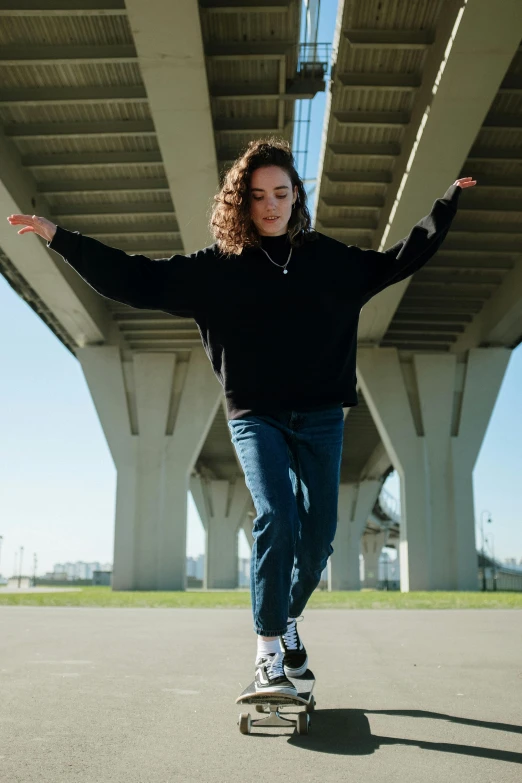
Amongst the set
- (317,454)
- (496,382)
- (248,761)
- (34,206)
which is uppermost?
(34,206)

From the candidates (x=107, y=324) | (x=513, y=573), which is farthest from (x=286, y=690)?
(x=513, y=573)

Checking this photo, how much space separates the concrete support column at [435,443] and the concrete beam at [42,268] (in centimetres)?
957

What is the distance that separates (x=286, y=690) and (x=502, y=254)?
71.1 ft

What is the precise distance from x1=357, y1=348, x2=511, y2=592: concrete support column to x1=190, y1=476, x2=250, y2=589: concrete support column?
33265 mm

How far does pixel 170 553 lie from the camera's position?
29109 millimetres

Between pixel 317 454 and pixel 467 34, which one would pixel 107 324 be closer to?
pixel 467 34

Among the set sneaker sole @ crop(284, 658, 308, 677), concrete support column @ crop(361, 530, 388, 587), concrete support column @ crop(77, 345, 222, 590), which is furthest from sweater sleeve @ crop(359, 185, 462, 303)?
concrete support column @ crop(361, 530, 388, 587)

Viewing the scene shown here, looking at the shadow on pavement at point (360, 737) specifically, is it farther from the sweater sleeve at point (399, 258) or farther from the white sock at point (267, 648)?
the sweater sleeve at point (399, 258)

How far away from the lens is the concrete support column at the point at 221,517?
61.4 metres

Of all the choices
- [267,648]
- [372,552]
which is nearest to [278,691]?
[267,648]

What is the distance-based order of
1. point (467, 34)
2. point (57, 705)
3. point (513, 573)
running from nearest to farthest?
point (57, 705) → point (467, 34) → point (513, 573)

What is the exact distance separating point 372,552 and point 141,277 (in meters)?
111

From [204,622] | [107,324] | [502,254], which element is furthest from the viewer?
[107,324]

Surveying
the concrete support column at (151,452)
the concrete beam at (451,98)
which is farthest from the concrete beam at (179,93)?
the concrete support column at (151,452)
